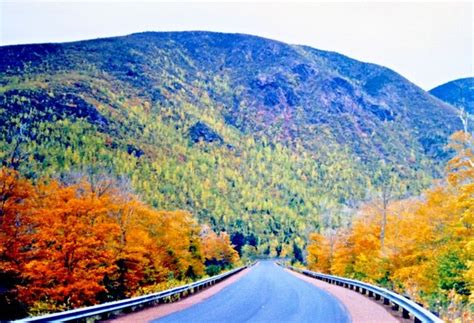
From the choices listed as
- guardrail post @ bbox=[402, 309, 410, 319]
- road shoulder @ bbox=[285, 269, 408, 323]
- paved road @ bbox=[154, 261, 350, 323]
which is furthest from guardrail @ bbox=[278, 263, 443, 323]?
paved road @ bbox=[154, 261, 350, 323]

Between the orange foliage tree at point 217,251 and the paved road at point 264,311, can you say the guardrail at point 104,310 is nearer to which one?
the paved road at point 264,311

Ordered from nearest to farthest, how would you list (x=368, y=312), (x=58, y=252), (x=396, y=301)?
(x=396, y=301), (x=368, y=312), (x=58, y=252)

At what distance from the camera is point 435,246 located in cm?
2627

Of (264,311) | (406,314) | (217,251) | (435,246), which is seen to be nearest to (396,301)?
(406,314)

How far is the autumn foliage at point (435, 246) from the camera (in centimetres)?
2028

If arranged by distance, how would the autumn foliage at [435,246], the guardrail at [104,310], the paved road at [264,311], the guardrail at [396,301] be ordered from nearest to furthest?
the guardrail at [104,310] → the guardrail at [396,301] → the paved road at [264,311] → the autumn foliage at [435,246]

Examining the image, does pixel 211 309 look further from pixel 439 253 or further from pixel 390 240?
pixel 390 240

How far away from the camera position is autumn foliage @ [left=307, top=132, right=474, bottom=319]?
20278 millimetres

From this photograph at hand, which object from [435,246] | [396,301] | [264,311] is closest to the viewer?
[264,311]

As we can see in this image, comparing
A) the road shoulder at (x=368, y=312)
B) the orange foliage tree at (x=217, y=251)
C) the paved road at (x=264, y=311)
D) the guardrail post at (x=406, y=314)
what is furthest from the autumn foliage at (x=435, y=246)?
the orange foliage tree at (x=217, y=251)

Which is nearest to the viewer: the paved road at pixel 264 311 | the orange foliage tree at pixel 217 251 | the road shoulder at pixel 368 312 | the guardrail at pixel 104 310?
the guardrail at pixel 104 310

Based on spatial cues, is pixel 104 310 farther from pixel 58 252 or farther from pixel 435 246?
pixel 435 246

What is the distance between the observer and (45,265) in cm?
2569

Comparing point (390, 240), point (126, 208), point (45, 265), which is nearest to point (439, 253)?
point (390, 240)
